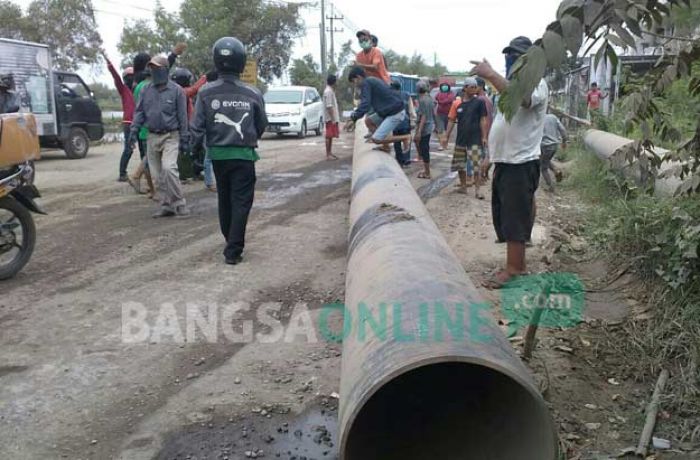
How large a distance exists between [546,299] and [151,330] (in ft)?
8.77

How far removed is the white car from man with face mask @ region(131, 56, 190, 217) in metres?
11.0

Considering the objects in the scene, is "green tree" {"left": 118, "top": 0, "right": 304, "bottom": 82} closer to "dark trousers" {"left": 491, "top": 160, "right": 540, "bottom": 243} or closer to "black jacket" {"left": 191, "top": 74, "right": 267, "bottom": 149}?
"black jacket" {"left": 191, "top": 74, "right": 267, "bottom": 149}

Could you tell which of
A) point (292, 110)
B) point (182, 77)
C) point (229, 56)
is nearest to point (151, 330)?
point (229, 56)

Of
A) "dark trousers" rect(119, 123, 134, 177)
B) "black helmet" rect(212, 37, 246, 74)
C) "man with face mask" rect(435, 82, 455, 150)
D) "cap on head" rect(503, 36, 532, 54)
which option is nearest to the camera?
"cap on head" rect(503, 36, 532, 54)

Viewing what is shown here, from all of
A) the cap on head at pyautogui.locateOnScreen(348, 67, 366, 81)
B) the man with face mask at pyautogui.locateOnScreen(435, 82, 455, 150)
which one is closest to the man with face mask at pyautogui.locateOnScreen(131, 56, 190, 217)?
the cap on head at pyautogui.locateOnScreen(348, 67, 366, 81)

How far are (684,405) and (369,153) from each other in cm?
462

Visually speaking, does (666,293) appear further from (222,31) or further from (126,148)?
(222,31)

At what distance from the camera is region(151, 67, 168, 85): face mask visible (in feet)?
22.4

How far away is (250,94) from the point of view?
17.9ft

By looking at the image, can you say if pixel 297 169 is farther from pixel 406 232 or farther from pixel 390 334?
pixel 390 334

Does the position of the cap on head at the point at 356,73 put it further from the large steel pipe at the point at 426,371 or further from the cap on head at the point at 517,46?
the large steel pipe at the point at 426,371

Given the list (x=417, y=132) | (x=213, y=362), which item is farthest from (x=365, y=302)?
(x=417, y=132)

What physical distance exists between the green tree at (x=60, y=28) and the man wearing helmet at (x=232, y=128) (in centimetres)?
2565

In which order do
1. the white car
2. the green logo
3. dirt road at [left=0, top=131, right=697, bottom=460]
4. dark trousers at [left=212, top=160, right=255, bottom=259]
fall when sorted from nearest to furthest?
dirt road at [left=0, top=131, right=697, bottom=460] → the green logo → dark trousers at [left=212, top=160, right=255, bottom=259] → the white car
